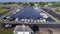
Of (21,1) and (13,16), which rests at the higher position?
(21,1)

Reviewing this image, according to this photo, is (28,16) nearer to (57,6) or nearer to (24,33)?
(57,6)

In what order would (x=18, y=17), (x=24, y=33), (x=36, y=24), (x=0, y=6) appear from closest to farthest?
(x=24, y=33) < (x=36, y=24) < (x=18, y=17) < (x=0, y=6)

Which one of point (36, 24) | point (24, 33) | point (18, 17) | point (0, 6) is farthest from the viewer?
point (0, 6)

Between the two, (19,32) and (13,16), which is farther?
(13,16)

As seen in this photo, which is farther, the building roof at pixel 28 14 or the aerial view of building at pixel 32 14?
the building roof at pixel 28 14

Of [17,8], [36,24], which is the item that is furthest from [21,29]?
[17,8]

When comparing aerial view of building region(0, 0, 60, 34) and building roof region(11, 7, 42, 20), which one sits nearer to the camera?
aerial view of building region(0, 0, 60, 34)

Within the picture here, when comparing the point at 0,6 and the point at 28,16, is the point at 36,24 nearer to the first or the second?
the point at 28,16
